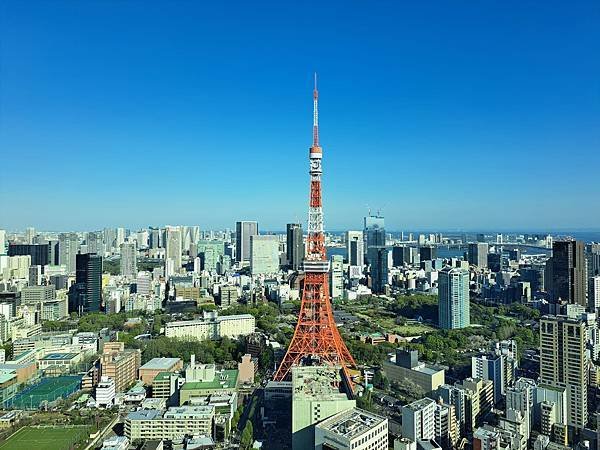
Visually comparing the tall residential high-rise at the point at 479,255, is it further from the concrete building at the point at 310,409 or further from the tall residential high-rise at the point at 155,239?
the concrete building at the point at 310,409

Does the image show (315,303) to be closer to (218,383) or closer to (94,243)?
(218,383)

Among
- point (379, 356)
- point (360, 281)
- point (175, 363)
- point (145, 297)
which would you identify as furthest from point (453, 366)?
point (360, 281)

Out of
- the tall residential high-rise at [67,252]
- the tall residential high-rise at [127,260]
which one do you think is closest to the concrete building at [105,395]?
the tall residential high-rise at [127,260]

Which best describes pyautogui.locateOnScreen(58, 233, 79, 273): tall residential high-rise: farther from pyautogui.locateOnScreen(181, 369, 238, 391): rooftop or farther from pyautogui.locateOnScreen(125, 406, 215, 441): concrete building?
pyautogui.locateOnScreen(125, 406, 215, 441): concrete building

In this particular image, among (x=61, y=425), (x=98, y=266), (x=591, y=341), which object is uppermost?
(x=98, y=266)

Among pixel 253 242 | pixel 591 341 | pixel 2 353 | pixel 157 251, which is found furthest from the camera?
pixel 157 251

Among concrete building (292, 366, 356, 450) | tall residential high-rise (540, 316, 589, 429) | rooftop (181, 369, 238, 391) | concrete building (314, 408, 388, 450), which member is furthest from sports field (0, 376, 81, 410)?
tall residential high-rise (540, 316, 589, 429)

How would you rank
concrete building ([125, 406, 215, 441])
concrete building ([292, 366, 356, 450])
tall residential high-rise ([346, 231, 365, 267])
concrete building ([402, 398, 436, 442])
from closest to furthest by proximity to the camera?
concrete building ([292, 366, 356, 450])
concrete building ([402, 398, 436, 442])
concrete building ([125, 406, 215, 441])
tall residential high-rise ([346, 231, 365, 267])

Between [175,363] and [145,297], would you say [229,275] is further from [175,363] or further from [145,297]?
[175,363]

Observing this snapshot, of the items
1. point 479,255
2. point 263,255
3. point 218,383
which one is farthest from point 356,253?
point 218,383
